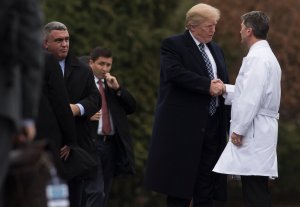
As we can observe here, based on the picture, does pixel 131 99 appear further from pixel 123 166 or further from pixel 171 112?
pixel 171 112

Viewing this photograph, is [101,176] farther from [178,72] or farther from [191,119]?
[178,72]

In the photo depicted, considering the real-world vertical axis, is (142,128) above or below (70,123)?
below

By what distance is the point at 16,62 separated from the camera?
19.0 feet

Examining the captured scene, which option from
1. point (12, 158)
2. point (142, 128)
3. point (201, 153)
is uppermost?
point (12, 158)

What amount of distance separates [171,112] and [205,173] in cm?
67

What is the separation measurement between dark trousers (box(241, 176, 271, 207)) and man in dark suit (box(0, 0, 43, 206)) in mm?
4551

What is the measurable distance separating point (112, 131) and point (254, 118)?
2608 mm

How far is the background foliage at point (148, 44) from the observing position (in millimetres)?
17391

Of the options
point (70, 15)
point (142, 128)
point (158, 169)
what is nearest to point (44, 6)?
point (70, 15)

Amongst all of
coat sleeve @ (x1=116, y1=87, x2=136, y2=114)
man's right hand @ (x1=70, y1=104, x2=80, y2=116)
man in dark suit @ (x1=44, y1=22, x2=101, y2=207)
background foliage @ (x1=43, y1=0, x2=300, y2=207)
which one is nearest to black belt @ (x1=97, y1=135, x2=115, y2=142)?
coat sleeve @ (x1=116, y1=87, x2=136, y2=114)

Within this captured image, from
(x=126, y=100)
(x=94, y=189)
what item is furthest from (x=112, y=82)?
(x=94, y=189)

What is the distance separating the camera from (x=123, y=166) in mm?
12328

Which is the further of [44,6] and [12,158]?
[44,6]

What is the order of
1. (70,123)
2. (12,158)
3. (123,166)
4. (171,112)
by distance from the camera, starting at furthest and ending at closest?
(123,166)
(171,112)
(70,123)
(12,158)
